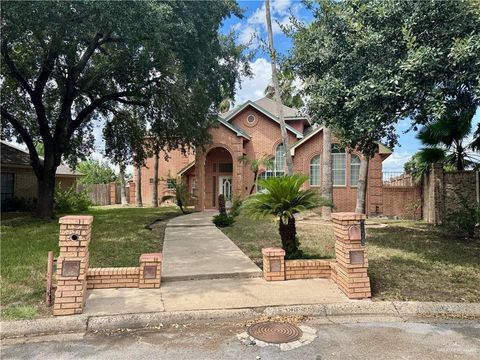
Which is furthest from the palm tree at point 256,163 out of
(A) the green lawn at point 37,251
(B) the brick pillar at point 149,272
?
(B) the brick pillar at point 149,272

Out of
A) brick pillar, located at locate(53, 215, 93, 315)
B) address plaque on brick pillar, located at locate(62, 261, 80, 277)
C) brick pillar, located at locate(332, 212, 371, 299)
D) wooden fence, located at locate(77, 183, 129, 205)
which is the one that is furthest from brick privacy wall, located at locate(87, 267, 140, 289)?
wooden fence, located at locate(77, 183, 129, 205)

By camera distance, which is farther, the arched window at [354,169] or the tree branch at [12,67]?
the arched window at [354,169]

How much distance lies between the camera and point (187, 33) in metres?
11.9

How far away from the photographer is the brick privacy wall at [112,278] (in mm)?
6012

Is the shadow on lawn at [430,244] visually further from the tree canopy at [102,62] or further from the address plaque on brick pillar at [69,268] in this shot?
the tree canopy at [102,62]

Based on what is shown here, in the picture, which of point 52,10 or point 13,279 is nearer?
point 13,279

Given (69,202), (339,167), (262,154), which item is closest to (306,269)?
(339,167)

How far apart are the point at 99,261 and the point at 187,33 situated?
7.63 meters

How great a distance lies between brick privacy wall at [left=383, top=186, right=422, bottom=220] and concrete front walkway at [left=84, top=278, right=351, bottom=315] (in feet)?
44.1

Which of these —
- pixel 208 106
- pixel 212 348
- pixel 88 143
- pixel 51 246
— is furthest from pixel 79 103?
pixel 212 348

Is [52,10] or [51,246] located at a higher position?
[52,10]

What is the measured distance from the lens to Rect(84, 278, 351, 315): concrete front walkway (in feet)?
17.1

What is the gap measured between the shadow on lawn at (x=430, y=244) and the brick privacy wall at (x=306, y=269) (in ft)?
9.45

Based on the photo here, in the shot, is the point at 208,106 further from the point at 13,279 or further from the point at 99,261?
the point at 13,279
